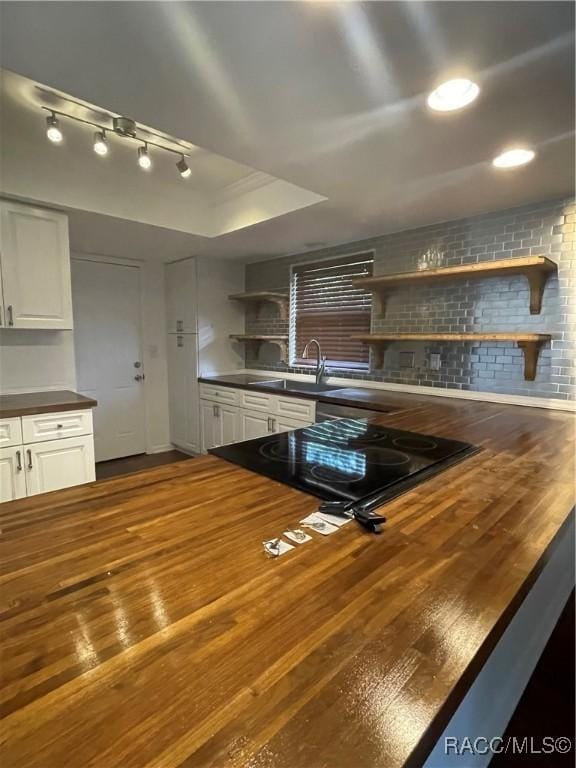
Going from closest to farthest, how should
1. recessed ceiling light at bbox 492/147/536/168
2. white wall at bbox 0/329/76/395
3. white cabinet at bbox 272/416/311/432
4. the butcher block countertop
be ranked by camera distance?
the butcher block countertop, recessed ceiling light at bbox 492/147/536/168, white wall at bbox 0/329/76/395, white cabinet at bbox 272/416/311/432

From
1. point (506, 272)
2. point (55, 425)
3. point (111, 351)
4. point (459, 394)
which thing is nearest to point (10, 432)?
point (55, 425)

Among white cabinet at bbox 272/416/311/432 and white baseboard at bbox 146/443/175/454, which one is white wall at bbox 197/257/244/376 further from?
white cabinet at bbox 272/416/311/432

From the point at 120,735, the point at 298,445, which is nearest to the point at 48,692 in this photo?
the point at 120,735

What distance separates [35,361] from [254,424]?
69.7 inches

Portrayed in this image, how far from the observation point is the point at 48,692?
1.50 feet

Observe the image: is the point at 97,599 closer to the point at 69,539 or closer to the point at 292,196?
the point at 69,539

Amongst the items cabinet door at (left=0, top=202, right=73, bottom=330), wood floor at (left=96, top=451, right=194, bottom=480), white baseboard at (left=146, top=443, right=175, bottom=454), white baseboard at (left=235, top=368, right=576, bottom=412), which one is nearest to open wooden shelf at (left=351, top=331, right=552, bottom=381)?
white baseboard at (left=235, top=368, right=576, bottom=412)

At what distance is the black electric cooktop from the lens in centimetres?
108

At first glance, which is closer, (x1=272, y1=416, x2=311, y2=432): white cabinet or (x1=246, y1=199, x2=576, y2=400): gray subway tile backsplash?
(x1=246, y1=199, x2=576, y2=400): gray subway tile backsplash

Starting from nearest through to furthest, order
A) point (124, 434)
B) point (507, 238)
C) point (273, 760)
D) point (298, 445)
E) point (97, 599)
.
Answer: point (273, 760), point (97, 599), point (298, 445), point (507, 238), point (124, 434)

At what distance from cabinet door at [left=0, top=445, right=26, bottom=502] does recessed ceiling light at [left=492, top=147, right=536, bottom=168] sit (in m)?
2.95

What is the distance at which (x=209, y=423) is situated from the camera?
12.9 feet

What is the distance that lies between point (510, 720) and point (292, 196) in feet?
9.12

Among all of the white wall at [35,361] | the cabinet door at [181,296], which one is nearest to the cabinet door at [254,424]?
the cabinet door at [181,296]
